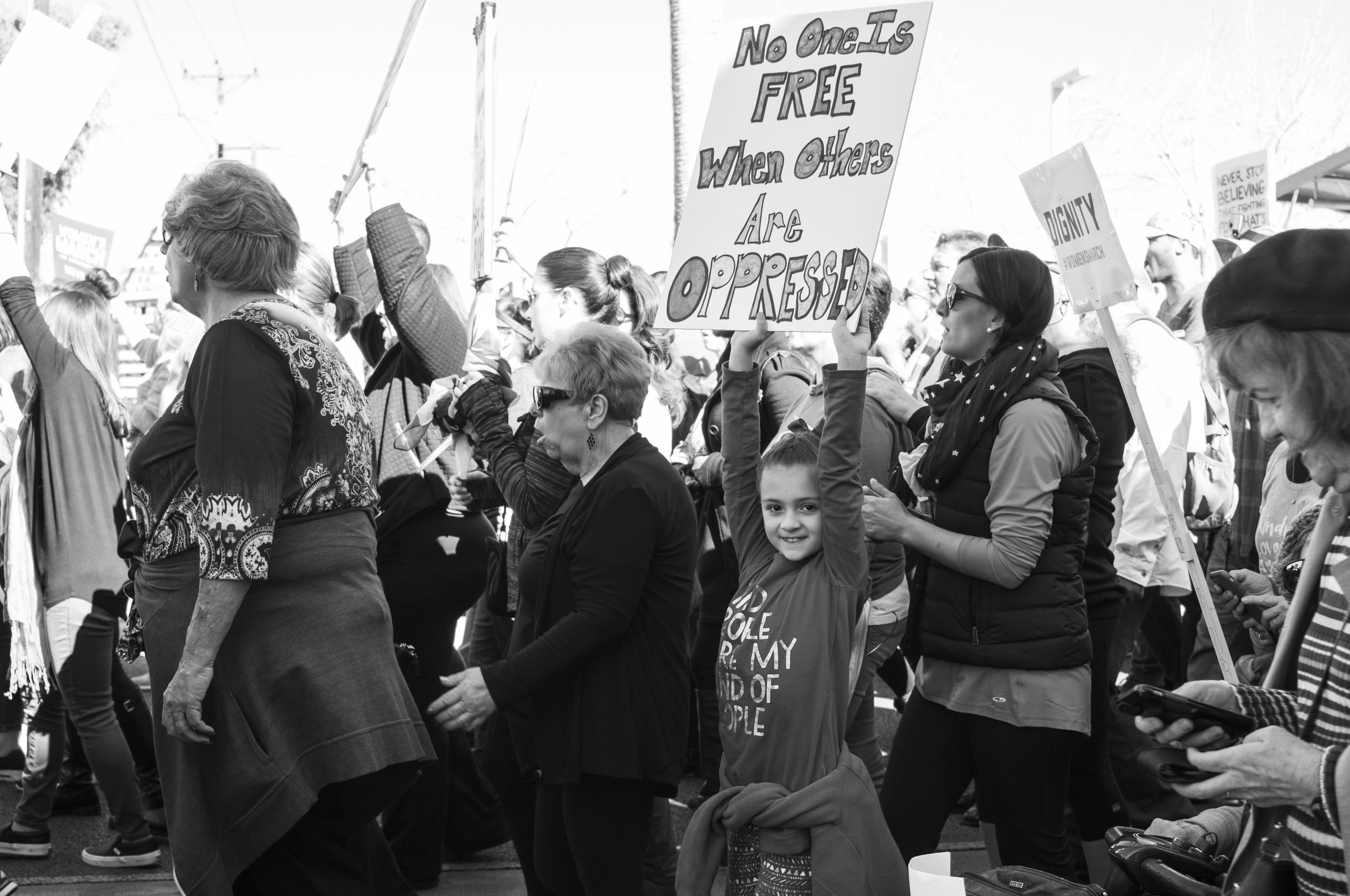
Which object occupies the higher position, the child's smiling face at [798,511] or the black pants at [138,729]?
the child's smiling face at [798,511]

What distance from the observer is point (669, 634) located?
337cm

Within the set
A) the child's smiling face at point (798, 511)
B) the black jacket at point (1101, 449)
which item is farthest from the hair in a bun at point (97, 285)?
the black jacket at point (1101, 449)

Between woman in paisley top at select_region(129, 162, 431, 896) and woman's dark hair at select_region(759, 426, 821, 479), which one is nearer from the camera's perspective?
woman in paisley top at select_region(129, 162, 431, 896)

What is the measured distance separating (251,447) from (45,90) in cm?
298

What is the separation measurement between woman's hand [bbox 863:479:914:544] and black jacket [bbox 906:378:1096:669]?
0.41 feet

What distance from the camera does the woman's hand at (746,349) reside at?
133 inches

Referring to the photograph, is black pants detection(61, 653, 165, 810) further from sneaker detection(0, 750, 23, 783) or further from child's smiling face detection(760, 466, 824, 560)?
child's smiling face detection(760, 466, 824, 560)

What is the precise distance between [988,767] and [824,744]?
0.64 meters

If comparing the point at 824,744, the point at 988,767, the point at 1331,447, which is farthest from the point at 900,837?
the point at 1331,447

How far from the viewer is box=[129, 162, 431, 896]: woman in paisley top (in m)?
2.79

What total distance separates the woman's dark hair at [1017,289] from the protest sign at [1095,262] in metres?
0.25

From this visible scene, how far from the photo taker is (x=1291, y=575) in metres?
3.03

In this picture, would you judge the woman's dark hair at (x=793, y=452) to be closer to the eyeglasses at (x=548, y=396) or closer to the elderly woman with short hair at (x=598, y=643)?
the elderly woman with short hair at (x=598, y=643)

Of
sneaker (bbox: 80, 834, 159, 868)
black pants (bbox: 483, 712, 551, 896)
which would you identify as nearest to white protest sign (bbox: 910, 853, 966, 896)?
black pants (bbox: 483, 712, 551, 896)
